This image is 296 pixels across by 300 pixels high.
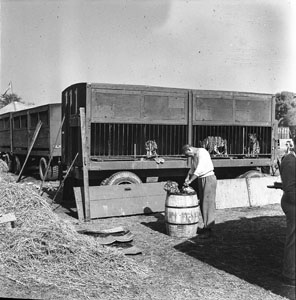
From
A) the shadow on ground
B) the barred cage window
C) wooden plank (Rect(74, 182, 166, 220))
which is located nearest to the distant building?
the barred cage window

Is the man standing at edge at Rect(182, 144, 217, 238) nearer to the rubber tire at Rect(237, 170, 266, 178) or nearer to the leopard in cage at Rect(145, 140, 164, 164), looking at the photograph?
the leopard in cage at Rect(145, 140, 164, 164)

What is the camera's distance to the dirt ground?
4273 mm

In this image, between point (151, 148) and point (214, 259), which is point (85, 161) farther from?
point (214, 259)

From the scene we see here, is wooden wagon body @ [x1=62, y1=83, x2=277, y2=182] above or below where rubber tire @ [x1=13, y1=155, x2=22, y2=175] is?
above

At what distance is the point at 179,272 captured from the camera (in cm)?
494

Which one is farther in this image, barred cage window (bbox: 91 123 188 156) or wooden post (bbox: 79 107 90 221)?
barred cage window (bbox: 91 123 188 156)

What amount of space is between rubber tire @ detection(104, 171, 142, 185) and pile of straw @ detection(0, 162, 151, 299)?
9.79ft

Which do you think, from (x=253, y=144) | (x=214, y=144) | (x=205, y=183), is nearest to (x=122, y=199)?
(x=205, y=183)

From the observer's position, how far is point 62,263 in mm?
4824

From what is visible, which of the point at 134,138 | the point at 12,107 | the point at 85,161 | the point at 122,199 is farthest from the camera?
the point at 12,107

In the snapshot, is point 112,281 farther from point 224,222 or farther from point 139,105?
point 139,105

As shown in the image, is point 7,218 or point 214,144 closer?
point 7,218

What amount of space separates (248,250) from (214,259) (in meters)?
0.66

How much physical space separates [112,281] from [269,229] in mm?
3563
